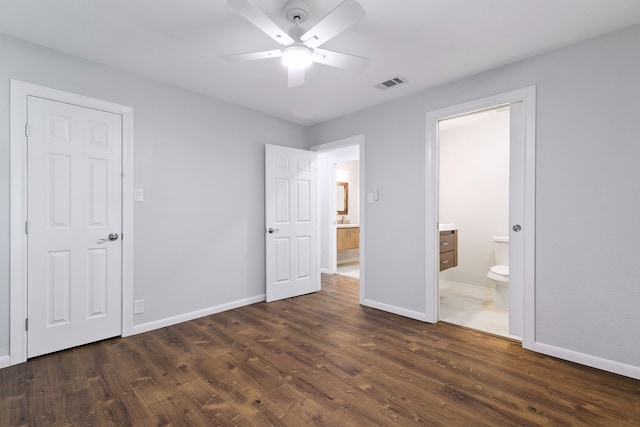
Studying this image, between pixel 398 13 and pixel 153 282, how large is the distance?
311 cm

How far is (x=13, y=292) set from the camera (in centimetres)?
226

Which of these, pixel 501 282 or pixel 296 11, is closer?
pixel 296 11

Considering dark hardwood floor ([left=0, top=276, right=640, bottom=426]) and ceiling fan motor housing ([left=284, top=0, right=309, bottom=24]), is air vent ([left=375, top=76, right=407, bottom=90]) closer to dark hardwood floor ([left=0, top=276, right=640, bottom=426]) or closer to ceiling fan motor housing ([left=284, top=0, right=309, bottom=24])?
ceiling fan motor housing ([left=284, top=0, right=309, bottom=24])

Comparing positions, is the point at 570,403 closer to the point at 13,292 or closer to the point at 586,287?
the point at 586,287

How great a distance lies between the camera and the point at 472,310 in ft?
11.5

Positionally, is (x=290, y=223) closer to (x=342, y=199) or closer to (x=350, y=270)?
(x=350, y=270)

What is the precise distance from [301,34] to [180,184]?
6.65 ft

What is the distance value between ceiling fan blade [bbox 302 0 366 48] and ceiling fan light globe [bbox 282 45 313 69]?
7cm

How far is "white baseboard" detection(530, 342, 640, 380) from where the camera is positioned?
2.09 meters

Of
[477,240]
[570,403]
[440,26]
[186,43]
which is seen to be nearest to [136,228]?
[186,43]

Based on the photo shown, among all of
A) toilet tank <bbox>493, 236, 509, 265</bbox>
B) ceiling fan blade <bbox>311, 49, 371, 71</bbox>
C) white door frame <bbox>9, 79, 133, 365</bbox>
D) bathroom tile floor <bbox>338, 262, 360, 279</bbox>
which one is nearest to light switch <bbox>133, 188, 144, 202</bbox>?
white door frame <bbox>9, 79, 133, 365</bbox>

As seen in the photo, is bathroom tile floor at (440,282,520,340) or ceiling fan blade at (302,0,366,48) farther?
bathroom tile floor at (440,282,520,340)

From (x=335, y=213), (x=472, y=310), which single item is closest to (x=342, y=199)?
(x=335, y=213)

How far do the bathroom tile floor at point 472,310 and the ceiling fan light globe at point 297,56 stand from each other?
285 centimetres
